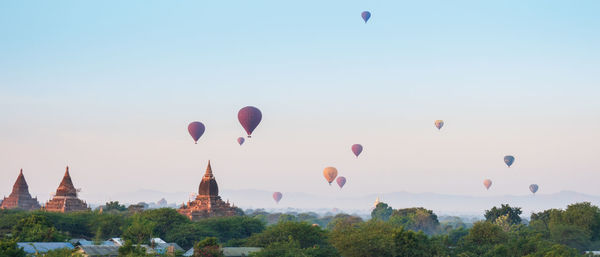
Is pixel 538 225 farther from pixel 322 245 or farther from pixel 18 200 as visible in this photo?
pixel 18 200

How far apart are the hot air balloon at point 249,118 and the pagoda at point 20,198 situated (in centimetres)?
7414

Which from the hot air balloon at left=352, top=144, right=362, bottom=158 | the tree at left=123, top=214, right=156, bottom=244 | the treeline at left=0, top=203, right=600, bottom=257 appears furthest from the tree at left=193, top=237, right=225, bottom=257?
the hot air balloon at left=352, top=144, right=362, bottom=158

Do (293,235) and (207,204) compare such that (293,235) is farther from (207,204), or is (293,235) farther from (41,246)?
(207,204)

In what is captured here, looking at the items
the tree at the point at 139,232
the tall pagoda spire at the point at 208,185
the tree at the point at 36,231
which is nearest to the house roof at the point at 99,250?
the tree at the point at 36,231

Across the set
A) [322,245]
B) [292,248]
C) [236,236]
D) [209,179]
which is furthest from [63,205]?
[292,248]

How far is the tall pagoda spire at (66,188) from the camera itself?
500 feet

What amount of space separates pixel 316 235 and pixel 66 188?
76.9 metres

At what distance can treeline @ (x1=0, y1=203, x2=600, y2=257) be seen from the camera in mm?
74875

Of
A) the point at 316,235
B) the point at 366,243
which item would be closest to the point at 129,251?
the point at 366,243

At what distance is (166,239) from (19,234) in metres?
20.0

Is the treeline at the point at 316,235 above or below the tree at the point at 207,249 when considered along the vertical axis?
above

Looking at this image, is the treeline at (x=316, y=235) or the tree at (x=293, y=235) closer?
the treeline at (x=316, y=235)

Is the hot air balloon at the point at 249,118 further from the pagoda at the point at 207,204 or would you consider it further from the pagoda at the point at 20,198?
the pagoda at the point at 20,198

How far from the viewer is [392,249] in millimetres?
73938
